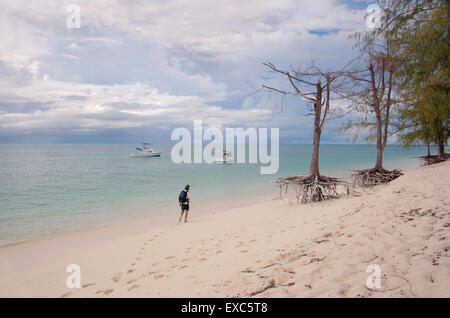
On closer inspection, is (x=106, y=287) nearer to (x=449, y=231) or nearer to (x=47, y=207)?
(x=449, y=231)

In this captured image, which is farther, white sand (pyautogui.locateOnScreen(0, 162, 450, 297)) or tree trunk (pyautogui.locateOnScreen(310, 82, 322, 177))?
tree trunk (pyautogui.locateOnScreen(310, 82, 322, 177))

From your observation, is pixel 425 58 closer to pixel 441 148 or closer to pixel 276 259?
pixel 441 148

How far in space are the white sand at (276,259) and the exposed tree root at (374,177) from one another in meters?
5.80

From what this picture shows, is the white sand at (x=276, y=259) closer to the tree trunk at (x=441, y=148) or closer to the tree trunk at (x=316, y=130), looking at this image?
the tree trunk at (x=316, y=130)

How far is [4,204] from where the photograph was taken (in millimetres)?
19297

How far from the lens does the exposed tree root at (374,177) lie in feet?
46.6

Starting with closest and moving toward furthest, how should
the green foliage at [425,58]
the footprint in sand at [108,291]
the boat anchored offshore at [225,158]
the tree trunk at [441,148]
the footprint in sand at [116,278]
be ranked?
the footprint in sand at [108,291]
the footprint in sand at [116,278]
the green foliage at [425,58]
the tree trunk at [441,148]
the boat anchored offshore at [225,158]

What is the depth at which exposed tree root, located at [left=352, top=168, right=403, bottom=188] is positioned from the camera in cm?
1420

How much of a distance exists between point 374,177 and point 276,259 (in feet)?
38.0

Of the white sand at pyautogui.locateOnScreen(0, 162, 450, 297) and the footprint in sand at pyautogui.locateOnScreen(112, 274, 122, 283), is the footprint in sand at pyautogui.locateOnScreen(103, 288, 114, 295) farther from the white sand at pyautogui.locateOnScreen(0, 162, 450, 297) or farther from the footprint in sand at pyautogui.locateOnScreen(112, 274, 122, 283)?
Result: the footprint in sand at pyautogui.locateOnScreen(112, 274, 122, 283)

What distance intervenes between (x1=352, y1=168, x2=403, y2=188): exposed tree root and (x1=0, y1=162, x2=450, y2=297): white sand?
5.80m

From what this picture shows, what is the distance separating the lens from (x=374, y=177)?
14.5 meters

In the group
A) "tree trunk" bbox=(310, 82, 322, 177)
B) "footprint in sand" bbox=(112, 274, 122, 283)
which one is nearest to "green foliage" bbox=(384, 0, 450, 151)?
"tree trunk" bbox=(310, 82, 322, 177)

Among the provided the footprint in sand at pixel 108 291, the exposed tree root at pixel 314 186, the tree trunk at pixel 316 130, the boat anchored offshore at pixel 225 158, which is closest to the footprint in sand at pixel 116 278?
the footprint in sand at pixel 108 291
